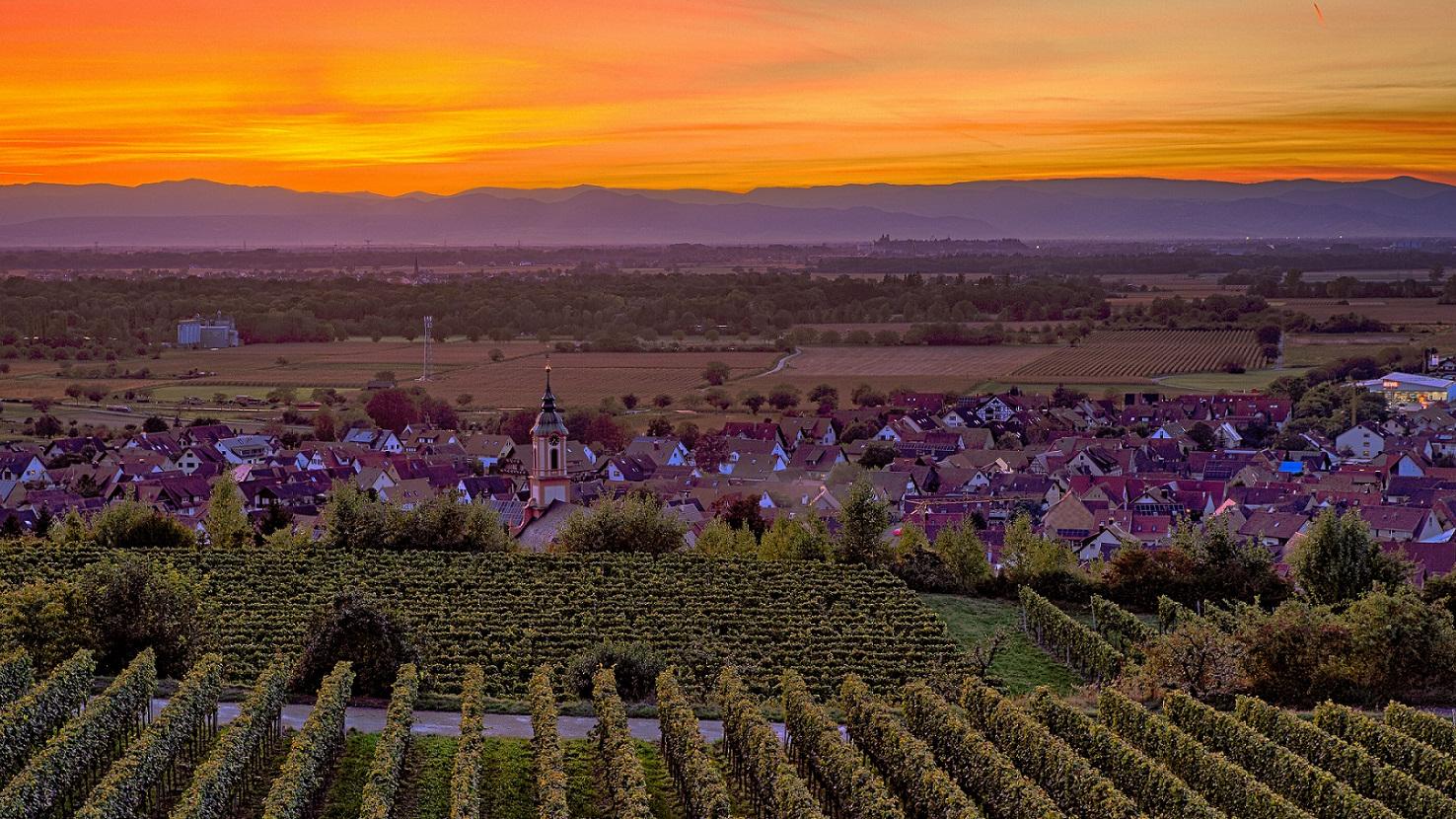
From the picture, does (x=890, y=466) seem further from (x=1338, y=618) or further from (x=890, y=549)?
(x=1338, y=618)

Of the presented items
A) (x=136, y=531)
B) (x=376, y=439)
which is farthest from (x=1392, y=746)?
(x=376, y=439)

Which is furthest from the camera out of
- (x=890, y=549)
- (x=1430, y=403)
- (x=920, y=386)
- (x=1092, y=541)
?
(x=920, y=386)

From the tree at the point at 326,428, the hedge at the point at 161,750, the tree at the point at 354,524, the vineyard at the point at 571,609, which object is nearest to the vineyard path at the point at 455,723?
the hedge at the point at 161,750

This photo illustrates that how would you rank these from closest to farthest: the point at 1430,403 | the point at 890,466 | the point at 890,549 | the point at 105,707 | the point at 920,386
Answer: the point at 105,707
the point at 890,549
the point at 890,466
the point at 1430,403
the point at 920,386

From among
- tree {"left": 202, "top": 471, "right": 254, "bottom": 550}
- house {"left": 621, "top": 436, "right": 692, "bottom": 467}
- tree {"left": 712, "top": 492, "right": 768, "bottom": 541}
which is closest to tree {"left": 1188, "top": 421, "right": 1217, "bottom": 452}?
house {"left": 621, "top": 436, "right": 692, "bottom": 467}

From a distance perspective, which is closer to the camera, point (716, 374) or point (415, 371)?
point (716, 374)

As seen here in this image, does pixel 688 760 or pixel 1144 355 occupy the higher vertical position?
pixel 688 760

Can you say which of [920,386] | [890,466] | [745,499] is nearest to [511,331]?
[920,386]

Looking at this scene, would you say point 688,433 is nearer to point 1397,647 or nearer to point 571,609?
point 571,609
